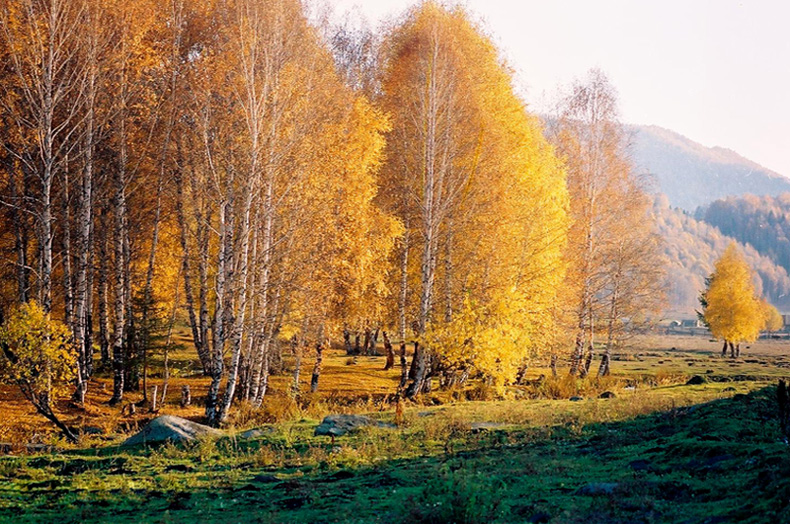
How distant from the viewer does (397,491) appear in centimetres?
1108

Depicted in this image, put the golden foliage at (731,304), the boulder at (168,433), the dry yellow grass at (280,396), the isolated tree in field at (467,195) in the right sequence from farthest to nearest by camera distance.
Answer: the golden foliage at (731,304) < the isolated tree in field at (467,195) < the dry yellow grass at (280,396) < the boulder at (168,433)

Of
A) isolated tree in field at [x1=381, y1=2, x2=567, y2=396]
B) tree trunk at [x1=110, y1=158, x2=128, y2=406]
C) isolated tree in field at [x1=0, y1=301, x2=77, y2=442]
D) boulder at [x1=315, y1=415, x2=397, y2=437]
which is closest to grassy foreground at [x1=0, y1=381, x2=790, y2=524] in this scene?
boulder at [x1=315, y1=415, x2=397, y2=437]

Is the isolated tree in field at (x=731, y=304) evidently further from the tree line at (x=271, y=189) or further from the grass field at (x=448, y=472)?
the grass field at (x=448, y=472)

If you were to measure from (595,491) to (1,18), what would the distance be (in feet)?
70.1

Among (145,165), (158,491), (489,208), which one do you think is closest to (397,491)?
(158,491)

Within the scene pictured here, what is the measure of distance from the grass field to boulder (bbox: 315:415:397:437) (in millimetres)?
364

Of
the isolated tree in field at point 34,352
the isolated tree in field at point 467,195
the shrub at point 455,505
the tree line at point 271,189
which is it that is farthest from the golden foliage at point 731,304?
the shrub at point 455,505

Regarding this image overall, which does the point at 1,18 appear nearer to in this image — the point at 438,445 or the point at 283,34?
the point at 283,34

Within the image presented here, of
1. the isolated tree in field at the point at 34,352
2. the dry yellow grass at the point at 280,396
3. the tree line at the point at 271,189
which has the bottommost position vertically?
the dry yellow grass at the point at 280,396

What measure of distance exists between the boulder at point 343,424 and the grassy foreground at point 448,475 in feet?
1.50

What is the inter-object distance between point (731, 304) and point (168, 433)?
58.9 m

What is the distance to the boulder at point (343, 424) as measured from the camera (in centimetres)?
1658

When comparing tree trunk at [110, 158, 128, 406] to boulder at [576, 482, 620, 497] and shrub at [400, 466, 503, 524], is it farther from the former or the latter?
boulder at [576, 482, 620, 497]

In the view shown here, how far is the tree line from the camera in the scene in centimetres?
2128
